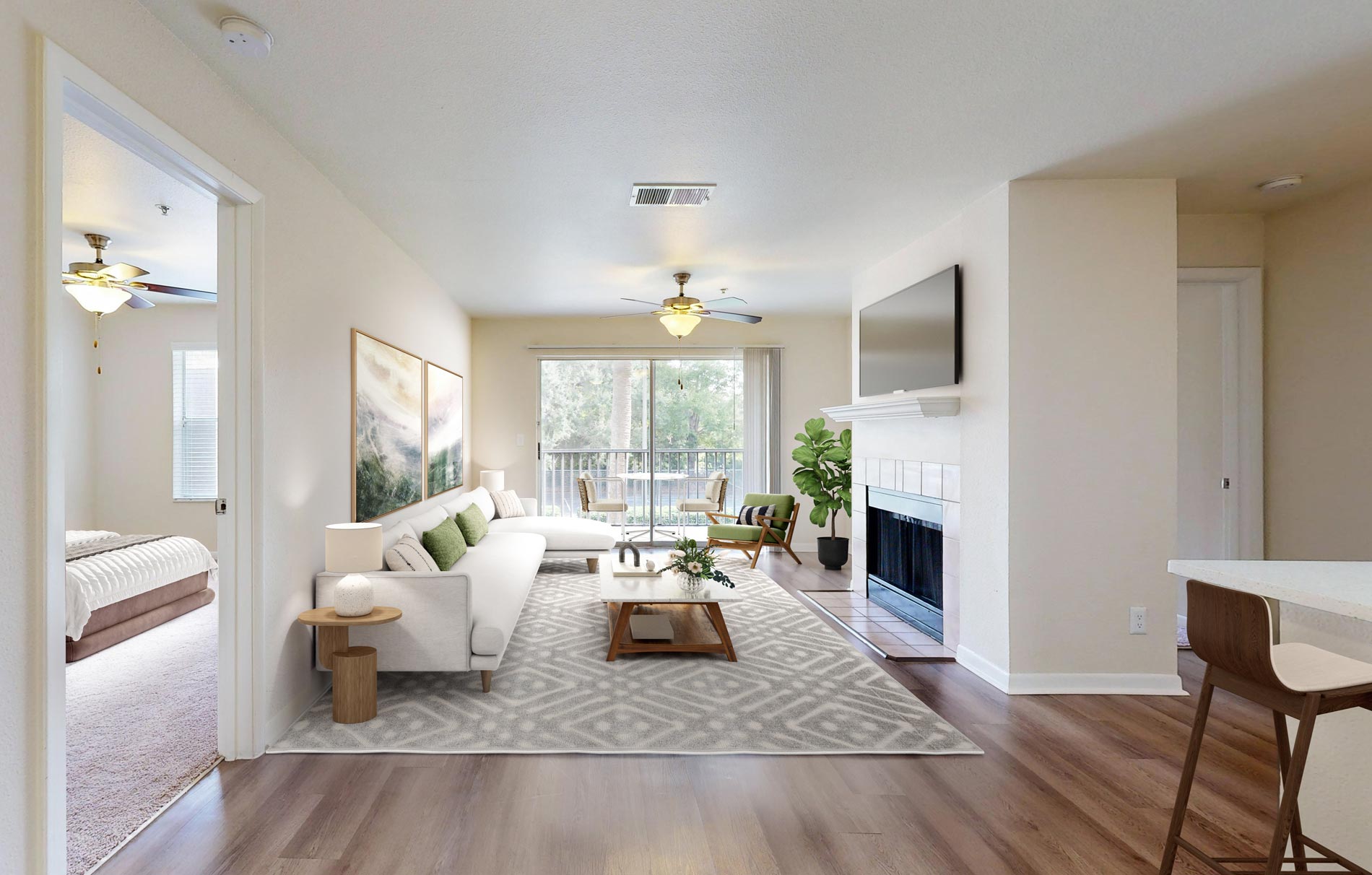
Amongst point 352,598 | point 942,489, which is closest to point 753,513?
point 942,489

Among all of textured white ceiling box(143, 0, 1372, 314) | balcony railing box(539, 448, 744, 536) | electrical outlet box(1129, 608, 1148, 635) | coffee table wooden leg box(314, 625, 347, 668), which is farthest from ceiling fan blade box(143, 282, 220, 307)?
electrical outlet box(1129, 608, 1148, 635)

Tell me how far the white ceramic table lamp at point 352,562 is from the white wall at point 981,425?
309cm

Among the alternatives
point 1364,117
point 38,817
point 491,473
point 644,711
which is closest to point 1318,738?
point 644,711

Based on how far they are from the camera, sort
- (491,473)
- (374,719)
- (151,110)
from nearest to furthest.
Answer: (151,110), (374,719), (491,473)

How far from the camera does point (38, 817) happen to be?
1644 mm

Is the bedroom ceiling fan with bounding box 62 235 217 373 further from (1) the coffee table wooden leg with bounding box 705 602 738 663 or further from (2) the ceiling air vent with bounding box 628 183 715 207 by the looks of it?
(1) the coffee table wooden leg with bounding box 705 602 738 663

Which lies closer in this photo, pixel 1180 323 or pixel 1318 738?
pixel 1318 738

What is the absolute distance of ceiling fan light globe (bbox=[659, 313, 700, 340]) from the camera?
5.41 m

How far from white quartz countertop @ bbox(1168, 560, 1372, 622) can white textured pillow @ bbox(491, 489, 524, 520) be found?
5.73m

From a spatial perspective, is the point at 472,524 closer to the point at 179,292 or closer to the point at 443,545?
the point at 443,545

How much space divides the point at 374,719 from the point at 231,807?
740 millimetres

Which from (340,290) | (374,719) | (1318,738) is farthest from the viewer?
(340,290)

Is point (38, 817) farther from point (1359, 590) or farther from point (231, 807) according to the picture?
point (1359, 590)

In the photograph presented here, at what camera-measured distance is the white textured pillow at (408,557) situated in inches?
136
